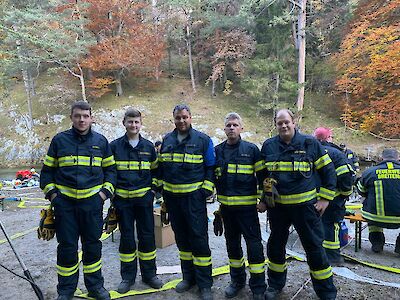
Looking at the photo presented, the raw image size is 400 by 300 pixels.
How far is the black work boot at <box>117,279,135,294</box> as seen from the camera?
3.83 m

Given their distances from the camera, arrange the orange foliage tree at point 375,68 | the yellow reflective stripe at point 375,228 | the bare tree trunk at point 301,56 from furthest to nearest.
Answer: the bare tree trunk at point 301,56 < the orange foliage tree at point 375,68 < the yellow reflective stripe at point 375,228

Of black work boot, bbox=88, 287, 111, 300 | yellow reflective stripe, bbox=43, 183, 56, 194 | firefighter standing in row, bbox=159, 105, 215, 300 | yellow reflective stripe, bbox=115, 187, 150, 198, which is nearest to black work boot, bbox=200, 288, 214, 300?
firefighter standing in row, bbox=159, 105, 215, 300

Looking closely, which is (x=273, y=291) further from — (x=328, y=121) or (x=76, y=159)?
(x=328, y=121)

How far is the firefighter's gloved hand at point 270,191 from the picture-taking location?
3.34m

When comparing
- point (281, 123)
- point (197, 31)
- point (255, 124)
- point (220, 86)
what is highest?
point (197, 31)

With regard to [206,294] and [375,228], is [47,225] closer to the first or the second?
[206,294]

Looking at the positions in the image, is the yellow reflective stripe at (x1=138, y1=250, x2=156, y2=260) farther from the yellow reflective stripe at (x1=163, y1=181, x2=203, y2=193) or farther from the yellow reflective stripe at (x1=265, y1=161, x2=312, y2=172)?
the yellow reflective stripe at (x1=265, y1=161, x2=312, y2=172)

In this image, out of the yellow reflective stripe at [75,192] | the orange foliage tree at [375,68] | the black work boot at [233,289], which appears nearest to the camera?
the yellow reflective stripe at [75,192]

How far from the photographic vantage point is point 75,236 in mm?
3549

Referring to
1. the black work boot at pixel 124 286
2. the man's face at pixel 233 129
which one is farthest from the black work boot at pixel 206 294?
the man's face at pixel 233 129

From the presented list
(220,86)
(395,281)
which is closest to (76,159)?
(395,281)

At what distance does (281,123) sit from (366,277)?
Answer: 229cm

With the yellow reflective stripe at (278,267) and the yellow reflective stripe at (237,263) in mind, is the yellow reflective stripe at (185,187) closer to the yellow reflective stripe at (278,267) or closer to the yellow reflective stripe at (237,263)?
the yellow reflective stripe at (237,263)

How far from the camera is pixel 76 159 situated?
3500 millimetres
